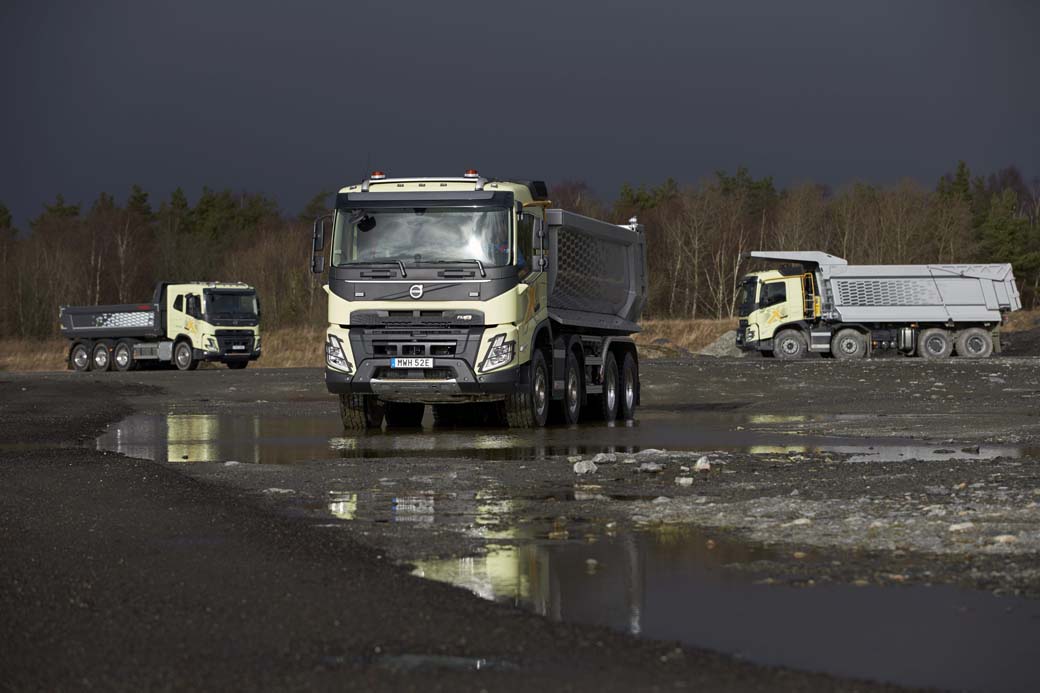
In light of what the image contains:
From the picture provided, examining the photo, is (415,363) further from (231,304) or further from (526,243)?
(231,304)

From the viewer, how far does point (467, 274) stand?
762 inches

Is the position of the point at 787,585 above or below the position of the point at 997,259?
below

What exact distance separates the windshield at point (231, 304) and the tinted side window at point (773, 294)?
58.9 feet

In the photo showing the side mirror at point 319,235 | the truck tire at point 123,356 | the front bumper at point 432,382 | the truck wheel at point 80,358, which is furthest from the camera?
the truck wheel at point 80,358

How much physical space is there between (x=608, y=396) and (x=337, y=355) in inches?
204

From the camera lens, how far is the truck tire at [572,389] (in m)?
21.5

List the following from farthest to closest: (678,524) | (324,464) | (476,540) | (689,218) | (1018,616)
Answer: (689,218), (324,464), (678,524), (476,540), (1018,616)

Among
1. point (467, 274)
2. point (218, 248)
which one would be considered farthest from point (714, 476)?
point (218, 248)

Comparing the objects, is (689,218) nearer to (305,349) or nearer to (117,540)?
(305,349)

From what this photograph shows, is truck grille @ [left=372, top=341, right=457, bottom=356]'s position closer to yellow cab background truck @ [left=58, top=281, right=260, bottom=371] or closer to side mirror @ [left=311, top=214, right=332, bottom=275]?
side mirror @ [left=311, top=214, right=332, bottom=275]

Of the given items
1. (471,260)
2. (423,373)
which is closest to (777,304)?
(471,260)

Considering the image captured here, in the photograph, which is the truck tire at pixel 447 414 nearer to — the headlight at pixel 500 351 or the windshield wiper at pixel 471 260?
the headlight at pixel 500 351

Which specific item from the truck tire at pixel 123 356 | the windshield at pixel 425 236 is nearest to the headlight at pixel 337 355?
the windshield at pixel 425 236

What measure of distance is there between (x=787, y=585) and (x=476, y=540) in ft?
7.41
